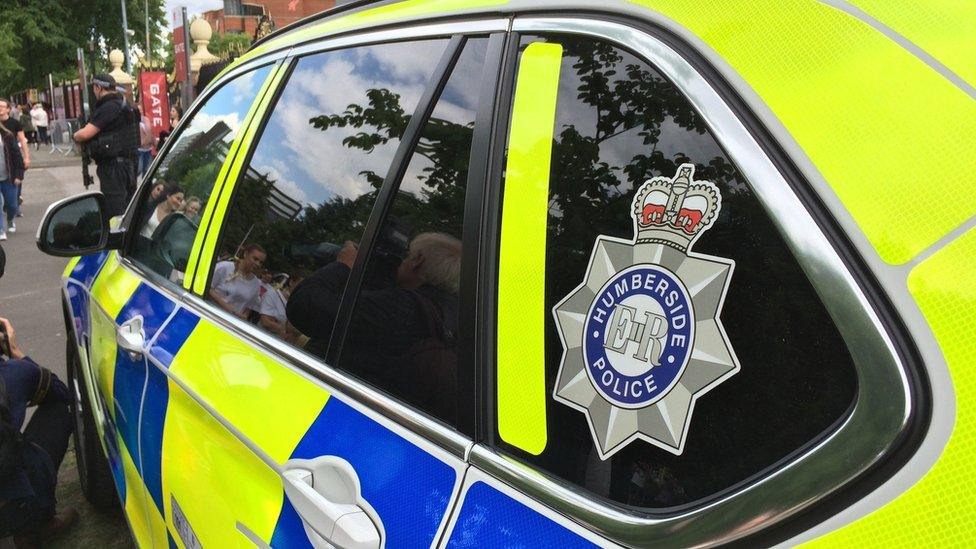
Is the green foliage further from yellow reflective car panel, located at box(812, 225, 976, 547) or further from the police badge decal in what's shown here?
yellow reflective car panel, located at box(812, 225, 976, 547)

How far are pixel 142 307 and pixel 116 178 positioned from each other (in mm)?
6299

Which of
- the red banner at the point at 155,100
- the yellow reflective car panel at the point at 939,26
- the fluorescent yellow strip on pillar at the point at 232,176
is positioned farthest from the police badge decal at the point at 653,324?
the red banner at the point at 155,100

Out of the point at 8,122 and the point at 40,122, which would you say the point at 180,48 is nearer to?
the point at 8,122

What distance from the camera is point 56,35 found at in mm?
31812

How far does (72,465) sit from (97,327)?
1.62 m

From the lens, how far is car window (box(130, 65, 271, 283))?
1.89 m

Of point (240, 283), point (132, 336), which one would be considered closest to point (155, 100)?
point (132, 336)

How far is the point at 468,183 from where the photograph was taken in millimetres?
1049

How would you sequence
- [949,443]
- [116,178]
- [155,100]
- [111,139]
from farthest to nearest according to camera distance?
[155,100]
[116,178]
[111,139]
[949,443]

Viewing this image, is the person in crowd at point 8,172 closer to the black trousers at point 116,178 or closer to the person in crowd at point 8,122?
the person in crowd at point 8,122

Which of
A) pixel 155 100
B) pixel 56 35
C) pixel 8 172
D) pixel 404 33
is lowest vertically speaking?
pixel 56 35

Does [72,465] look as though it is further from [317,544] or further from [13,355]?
[317,544]

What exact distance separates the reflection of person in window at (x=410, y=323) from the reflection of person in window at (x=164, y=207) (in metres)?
1.05

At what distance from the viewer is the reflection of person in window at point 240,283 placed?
1.60 metres
